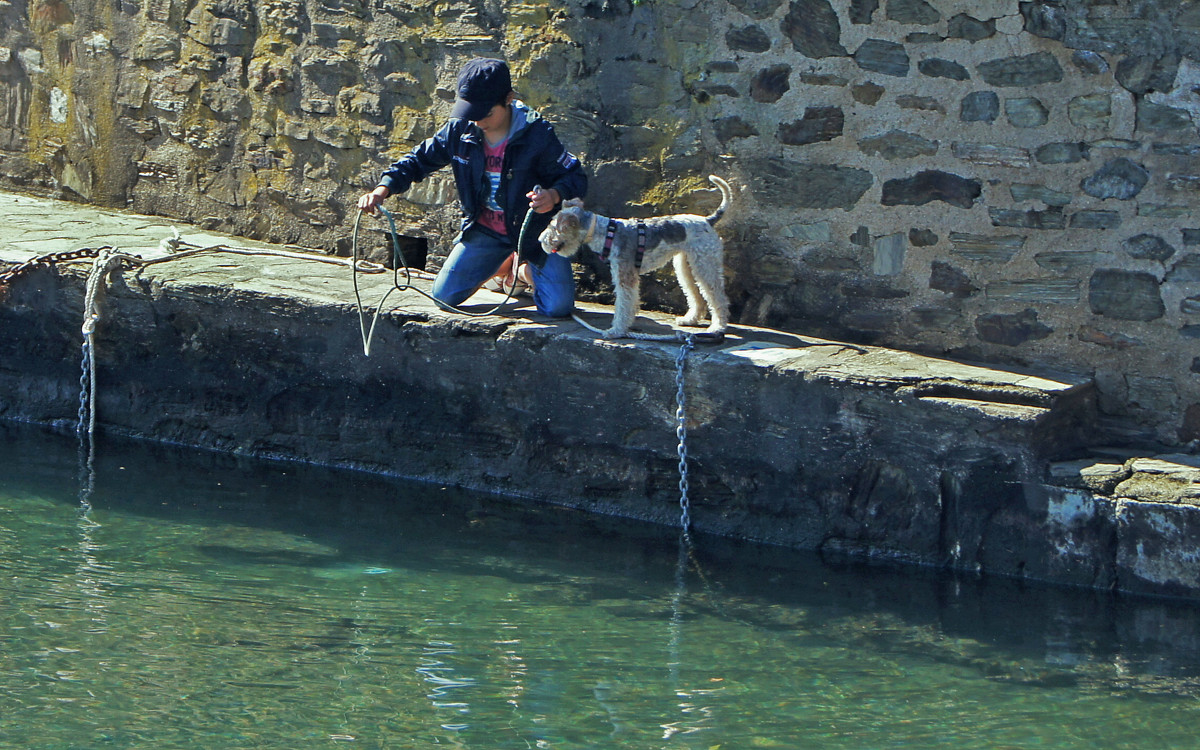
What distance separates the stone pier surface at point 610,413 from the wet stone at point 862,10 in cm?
122

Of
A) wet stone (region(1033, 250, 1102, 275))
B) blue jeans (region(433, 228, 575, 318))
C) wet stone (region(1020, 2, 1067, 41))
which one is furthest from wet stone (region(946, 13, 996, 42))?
blue jeans (region(433, 228, 575, 318))

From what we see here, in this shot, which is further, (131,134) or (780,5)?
(131,134)

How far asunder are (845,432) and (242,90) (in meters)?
3.43

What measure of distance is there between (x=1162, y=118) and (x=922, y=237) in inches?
36.2

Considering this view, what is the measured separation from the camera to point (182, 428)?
5.57 m

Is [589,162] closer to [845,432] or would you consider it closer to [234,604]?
[845,432]

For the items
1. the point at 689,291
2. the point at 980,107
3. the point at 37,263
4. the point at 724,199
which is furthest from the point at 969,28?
the point at 37,263

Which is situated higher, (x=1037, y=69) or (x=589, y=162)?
(x=1037, y=69)

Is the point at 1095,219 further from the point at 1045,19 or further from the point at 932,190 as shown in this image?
the point at 1045,19

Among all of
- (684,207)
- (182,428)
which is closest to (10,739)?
(182,428)

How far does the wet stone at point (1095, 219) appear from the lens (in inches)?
184

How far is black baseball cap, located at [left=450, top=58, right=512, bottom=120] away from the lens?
488 centimetres

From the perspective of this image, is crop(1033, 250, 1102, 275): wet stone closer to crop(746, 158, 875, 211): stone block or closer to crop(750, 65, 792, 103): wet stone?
crop(746, 158, 875, 211): stone block

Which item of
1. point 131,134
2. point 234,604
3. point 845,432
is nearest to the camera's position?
point 234,604
